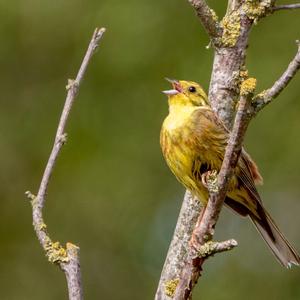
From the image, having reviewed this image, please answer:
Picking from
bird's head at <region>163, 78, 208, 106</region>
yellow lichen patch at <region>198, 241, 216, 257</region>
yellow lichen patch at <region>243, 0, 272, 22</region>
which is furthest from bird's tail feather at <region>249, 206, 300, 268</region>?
yellow lichen patch at <region>198, 241, 216, 257</region>

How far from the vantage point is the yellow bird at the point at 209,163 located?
5.29 meters

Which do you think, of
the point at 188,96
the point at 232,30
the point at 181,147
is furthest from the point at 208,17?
the point at 188,96

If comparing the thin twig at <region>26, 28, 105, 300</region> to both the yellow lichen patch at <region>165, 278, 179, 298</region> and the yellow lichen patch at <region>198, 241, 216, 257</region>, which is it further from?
the yellow lichen patch at <region>165, 278, 179, 298</region>

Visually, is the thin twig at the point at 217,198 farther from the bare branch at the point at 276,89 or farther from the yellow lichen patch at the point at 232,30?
the yellow lichen patch at the point at 232,30

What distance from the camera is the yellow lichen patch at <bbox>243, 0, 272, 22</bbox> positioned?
5031 mm

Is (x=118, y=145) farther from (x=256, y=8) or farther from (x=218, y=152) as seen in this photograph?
(x=256, y=8)

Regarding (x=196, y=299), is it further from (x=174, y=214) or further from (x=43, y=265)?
(x=43, y=265)

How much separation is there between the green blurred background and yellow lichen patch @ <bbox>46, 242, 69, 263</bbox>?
14.8 ft

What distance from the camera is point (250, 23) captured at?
5.12 meters

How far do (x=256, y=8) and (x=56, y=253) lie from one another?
5.14 feet

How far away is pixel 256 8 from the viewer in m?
5.03

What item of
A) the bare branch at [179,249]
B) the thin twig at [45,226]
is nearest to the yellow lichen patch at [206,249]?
the thin twig at [45,226]

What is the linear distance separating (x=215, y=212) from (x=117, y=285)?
6.06 m

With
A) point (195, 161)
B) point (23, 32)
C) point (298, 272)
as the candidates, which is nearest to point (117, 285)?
point (298, 272)
